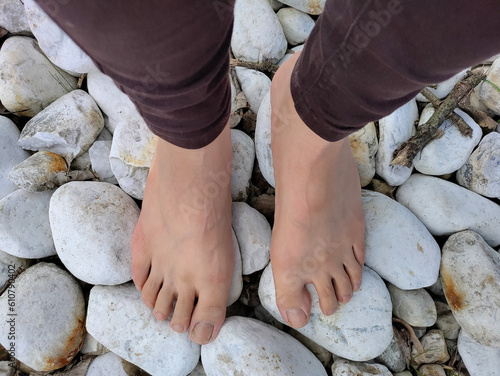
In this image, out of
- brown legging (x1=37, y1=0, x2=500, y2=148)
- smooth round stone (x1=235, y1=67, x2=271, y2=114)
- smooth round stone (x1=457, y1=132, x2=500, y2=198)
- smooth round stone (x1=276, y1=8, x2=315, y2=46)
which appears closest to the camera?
brown legging (x1=37, y1=0, x2=500, y2=148)

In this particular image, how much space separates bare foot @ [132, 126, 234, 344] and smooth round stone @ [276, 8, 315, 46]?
1.91 feet

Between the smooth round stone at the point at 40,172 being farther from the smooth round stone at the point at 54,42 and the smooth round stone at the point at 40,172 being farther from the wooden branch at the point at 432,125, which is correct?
the wooden branch at the point at 432,125

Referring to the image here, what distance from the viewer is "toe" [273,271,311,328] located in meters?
0.93

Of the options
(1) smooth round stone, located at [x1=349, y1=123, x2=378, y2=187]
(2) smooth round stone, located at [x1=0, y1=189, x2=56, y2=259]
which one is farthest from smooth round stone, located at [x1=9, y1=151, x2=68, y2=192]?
(1) smooth round stone, located at [x1=349, y1=123, x2=378, y2=187]

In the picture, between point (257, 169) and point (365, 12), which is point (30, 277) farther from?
point (365, 12)

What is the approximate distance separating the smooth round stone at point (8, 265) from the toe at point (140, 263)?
0.33 meters

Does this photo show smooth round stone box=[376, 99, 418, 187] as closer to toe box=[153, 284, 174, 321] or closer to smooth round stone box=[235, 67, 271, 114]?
smooth round stone box=[235, 67, 271, 114]

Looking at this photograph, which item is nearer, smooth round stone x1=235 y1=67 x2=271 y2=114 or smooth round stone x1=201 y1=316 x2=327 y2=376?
smooth round stone x1=201 y1=316 x2=327 y2=376

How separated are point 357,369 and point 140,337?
527 mm

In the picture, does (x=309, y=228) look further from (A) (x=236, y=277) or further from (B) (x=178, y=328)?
(B) (x=178, y=328)

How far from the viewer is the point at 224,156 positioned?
94 centimetres

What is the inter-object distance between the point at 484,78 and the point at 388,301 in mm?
720

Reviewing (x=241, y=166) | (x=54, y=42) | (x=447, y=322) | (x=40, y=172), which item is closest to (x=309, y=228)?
(x=241, y=166)

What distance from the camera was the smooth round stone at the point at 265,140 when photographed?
3.59 feet
